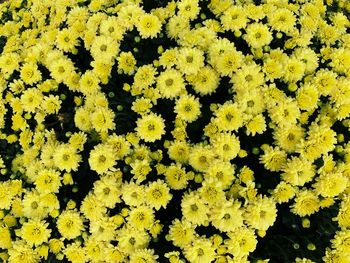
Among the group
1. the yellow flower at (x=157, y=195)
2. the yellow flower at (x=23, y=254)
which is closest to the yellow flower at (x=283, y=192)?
the yellow flower at (x=157, y=195)

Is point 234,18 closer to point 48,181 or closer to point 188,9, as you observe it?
point 188,9

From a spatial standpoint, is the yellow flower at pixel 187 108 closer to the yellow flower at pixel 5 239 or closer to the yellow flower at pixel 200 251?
the yellow flower at pixel 200 251

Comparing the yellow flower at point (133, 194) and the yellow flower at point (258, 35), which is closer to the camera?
the yellow flower at point (133, 194)

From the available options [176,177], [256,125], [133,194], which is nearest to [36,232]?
[133,194]

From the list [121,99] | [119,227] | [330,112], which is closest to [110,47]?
[121,99]

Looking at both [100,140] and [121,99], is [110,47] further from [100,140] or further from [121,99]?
[100,140]

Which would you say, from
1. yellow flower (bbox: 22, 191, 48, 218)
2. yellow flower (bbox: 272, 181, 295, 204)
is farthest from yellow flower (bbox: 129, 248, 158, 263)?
yellow flower (bbox: 272, 181, 295, 204)
